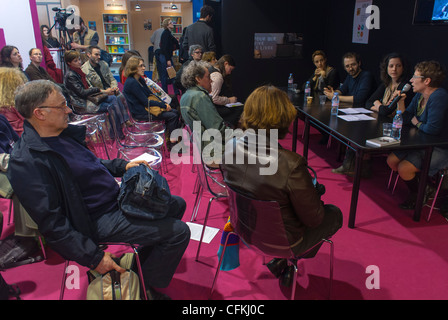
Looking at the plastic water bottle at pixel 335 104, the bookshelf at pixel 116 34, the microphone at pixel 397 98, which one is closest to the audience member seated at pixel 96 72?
the plastic water bottle at pixel 335 104

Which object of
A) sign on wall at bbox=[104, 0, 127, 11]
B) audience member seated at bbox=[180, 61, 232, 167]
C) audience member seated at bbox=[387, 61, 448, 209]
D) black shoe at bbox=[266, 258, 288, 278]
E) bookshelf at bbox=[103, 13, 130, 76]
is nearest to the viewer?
black shoe at bbox=[266, 258, 288, 278]

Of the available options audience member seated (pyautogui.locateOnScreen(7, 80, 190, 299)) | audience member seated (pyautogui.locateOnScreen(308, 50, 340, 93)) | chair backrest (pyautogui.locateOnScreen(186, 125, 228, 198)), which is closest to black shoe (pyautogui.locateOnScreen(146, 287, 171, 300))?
audience member seated (pyautogui.locateOnScreen(7, 80, 190, 299))

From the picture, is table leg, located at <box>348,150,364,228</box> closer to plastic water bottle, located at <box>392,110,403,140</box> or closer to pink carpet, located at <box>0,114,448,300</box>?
pink carpet, located at <box>0,114,448,300</box>

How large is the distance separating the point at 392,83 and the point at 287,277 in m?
2.62

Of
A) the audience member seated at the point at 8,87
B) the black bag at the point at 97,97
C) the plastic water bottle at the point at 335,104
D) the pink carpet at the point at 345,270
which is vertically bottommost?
the pink carpet at the point at 345,270

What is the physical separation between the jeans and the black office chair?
13.4 inches

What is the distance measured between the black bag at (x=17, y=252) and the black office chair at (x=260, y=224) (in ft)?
5.21

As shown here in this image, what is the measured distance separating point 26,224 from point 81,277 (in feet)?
1.63

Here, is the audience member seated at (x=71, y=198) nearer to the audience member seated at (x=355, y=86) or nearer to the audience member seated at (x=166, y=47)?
the audience member seated at (x=355, y=86)

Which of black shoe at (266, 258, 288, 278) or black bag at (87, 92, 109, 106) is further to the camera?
black bag at (87, 92, 109, 106)

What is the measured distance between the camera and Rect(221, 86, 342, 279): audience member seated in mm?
1568

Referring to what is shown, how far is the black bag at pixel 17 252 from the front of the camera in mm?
2340

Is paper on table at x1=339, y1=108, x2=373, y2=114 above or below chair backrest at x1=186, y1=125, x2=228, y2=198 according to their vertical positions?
above

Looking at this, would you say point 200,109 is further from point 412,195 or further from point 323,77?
point 323,77
